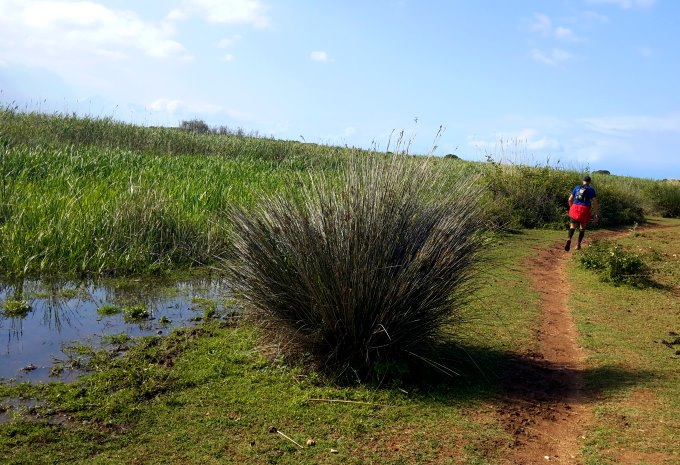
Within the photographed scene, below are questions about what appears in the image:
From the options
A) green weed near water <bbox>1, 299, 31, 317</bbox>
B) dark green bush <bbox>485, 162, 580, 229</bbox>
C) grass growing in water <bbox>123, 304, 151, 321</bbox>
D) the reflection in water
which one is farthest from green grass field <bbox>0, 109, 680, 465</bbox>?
dark green bush <bbox>485, 162, 580, 229</bbox>

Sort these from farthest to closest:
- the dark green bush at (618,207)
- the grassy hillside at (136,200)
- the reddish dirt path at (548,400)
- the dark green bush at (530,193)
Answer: the dark green bush at (618,207) < the dark green bush at (530,193) < the grassy hillside at (136,200) < the reddish dirt path at (548,400)

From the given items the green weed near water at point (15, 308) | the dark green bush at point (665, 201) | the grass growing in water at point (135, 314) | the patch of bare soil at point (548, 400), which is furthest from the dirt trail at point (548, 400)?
the dark green bush at point (665, 201)

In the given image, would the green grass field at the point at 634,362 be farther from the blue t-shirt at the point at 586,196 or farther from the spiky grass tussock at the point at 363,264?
the blue t-shirt at the point at 586,196

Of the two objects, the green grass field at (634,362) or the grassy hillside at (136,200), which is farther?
the grassy hillside at (136,200)

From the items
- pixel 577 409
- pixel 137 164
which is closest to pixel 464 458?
pixel 577 409

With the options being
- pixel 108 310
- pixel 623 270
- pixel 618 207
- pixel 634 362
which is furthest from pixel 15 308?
pixel 618 207

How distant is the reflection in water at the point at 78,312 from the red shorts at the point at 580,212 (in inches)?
327

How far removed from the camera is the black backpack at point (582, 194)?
1433 centimetres

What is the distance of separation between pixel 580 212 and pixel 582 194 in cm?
40

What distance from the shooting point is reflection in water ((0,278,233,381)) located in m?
6.45

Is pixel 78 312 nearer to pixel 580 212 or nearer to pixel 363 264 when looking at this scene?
pixel 363 264

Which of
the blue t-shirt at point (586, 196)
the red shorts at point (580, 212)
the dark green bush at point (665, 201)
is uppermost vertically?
the dark green bush at point (665, 201)

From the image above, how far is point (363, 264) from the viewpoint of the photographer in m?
5.49

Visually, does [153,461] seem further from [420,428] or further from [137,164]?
[137,164]
